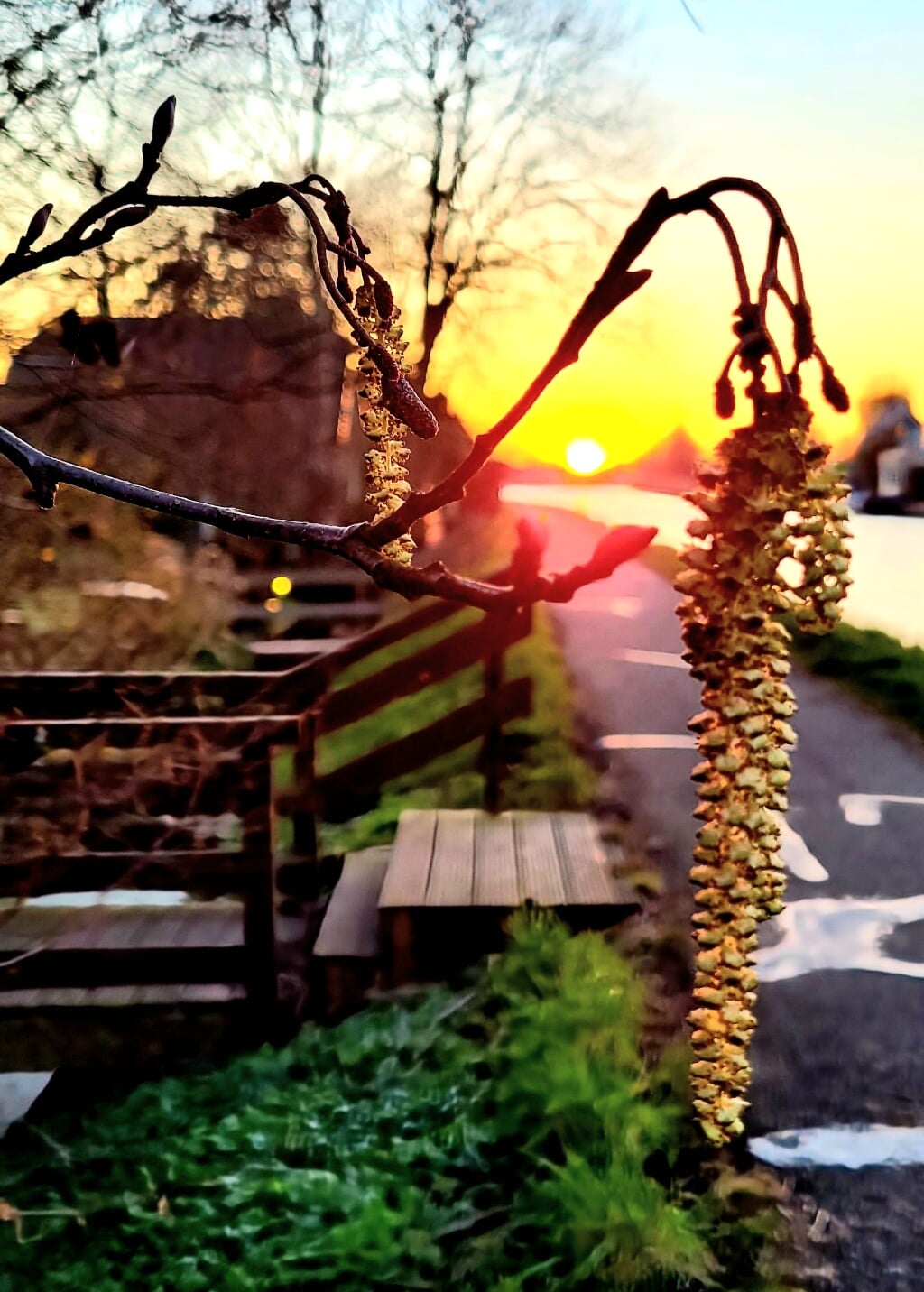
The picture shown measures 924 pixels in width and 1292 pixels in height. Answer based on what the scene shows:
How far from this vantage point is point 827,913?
59.4 inches

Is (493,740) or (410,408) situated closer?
(410,408)

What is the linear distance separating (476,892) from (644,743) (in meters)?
0.88

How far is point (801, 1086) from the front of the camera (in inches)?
44.3

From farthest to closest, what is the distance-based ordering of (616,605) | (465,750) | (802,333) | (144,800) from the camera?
(616,605)
(465,750)
(144,800)
(802,333)

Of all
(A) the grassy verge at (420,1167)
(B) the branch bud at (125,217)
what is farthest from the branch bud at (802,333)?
(A) the grassy verge at (420,1167)

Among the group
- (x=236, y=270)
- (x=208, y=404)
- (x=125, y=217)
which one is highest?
(x=236, y=270)

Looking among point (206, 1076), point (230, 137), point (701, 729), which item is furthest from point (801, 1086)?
point (230, 137)

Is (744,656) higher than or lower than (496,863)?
higher

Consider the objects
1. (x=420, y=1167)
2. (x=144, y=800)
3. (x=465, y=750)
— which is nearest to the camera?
(x=420, y=1167)

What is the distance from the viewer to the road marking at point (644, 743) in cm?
201

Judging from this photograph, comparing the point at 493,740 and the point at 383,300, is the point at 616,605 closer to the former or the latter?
the point at 493,740

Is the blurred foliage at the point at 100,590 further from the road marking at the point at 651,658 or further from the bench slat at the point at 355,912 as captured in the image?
the road marking at the point at 651,658

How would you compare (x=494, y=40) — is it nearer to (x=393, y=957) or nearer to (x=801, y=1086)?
(x=393, y=957)

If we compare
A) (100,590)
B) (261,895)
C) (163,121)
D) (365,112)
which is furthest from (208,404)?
(163,121)
